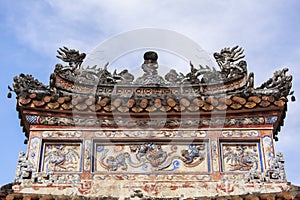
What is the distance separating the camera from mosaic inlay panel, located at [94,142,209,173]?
10.6 m

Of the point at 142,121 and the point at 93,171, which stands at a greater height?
the point at 142,121

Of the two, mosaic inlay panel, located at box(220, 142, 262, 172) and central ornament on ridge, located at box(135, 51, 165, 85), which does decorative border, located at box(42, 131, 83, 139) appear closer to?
central ornament on ridge, located at box(135, 51, 165, 85)

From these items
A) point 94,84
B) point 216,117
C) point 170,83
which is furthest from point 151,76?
point 216,117

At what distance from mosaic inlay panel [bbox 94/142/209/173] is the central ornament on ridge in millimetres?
1922

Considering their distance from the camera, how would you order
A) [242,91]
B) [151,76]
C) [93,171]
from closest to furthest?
[93,171] → [242,91] → [151,76]

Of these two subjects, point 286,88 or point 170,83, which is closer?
point 286,88

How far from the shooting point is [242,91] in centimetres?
1152

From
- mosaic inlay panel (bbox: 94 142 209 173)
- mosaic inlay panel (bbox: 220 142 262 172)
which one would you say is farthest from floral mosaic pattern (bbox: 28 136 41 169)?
mosaic inlay panel (bbox: 220 142 262 172)

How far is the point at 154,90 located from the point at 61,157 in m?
2.70

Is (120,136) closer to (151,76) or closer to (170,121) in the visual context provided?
(170,121)

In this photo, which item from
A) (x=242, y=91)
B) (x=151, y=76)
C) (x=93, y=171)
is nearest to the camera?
(x=93, y=171)

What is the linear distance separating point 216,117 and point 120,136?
6.82 feet

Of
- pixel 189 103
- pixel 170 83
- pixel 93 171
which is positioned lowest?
pixel 93 171

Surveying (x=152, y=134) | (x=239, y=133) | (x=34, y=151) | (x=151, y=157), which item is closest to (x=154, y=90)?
(x=152, y=134)
